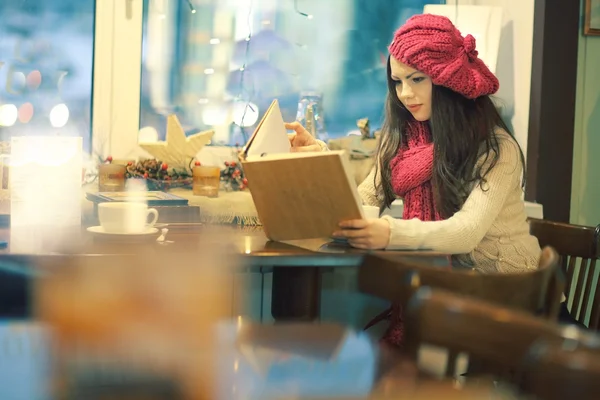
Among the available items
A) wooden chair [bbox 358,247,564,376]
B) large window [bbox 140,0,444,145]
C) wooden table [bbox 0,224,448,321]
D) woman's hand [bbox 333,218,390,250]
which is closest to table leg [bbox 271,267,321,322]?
wooden table [bbox 0,224,448,321]

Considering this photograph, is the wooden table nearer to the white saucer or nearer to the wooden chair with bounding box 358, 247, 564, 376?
the white saucer

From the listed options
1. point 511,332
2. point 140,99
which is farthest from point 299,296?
point 140,99

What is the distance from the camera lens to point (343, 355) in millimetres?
862

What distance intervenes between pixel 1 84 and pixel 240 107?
2.56 feet

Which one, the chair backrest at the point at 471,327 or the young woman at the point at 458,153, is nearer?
the chair backrest at the point at 471,327

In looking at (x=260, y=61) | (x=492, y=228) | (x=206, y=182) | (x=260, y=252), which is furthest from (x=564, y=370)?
(x=260, y=61)

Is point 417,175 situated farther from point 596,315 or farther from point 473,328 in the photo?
point 473,328

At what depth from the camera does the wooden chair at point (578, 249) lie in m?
1.86

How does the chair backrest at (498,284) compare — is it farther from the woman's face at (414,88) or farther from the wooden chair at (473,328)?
the woman's face at (414,88)

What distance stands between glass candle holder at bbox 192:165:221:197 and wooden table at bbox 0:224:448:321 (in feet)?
1.33

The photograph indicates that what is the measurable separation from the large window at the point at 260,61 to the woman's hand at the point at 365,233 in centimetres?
116

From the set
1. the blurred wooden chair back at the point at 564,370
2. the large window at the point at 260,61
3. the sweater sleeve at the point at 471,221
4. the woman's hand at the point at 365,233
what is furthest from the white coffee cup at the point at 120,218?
the large window at the point at 260,61

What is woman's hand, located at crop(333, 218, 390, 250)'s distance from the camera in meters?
1.50

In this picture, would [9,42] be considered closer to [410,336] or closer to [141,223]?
[141,223]
